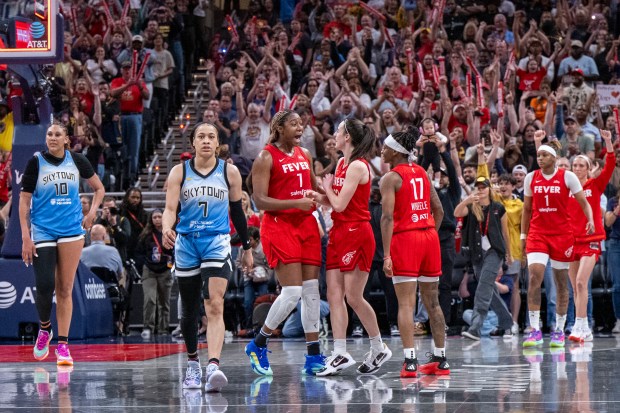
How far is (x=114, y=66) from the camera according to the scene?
69.2 feet

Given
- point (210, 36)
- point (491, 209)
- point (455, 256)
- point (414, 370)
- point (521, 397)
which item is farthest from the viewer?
point (210, 36)

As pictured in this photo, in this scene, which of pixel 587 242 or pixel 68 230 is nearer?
pixel 68 230

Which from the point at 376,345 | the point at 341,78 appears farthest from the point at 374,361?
the point at 341,78

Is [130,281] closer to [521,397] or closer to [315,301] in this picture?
[315,301]

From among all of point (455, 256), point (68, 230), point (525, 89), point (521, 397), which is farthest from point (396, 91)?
point (521, 397)

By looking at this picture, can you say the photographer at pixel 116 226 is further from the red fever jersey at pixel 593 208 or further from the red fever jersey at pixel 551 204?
the red fever jersey at pixel 593 208

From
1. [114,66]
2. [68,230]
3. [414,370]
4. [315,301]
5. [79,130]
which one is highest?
[114,66]

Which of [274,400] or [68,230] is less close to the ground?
[68,230]

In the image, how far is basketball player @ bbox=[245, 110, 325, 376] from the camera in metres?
9.20

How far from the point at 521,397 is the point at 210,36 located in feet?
59.7

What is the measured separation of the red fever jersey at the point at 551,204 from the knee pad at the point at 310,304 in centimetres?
421

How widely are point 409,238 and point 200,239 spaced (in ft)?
6.20

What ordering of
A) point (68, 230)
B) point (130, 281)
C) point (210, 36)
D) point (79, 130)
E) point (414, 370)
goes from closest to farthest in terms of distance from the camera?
point (414, 370) < point (68, 230) < point (130, 281) < point (79, 130) < point (210, 36)

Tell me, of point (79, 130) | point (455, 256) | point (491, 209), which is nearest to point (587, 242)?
point (491, 209)
